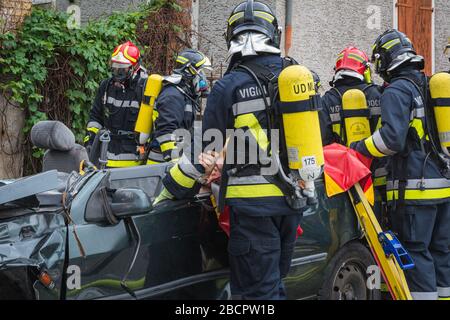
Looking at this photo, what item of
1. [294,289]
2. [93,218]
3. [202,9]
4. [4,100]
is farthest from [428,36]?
[93,218]

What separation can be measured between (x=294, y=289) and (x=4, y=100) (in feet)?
16.4

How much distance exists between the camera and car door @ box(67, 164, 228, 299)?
127 inches

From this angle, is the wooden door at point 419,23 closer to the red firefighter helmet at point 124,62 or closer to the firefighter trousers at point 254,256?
the red firefighter helmet at point 124,62

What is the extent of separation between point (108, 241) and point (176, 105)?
114 inches

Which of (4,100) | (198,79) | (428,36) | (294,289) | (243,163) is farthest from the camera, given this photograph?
(428,36)

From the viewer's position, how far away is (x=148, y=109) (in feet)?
20.4

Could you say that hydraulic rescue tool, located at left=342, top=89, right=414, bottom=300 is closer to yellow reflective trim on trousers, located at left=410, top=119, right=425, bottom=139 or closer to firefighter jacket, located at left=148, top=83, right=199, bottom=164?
yellow reflective trim on trousers, located at left=410, top=119, right=425, bottom=139

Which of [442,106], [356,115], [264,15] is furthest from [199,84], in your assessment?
[264,15]

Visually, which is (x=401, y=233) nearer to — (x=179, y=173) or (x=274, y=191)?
(x=274, y=191)

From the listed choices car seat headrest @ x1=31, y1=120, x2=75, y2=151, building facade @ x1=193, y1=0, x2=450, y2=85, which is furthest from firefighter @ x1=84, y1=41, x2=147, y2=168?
building facade @ x1=193, y1=0, x2=450, y2=85

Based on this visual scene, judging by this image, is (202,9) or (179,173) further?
(202,9)

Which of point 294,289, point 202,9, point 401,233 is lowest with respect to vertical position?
point 294,289

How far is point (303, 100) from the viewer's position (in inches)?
134

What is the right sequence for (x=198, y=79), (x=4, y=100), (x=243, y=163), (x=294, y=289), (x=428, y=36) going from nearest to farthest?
(x=243, y=163) < (x=294, y=289) < (x=198, y=79) < (x=4, y=100) < (x=428, y=36)
